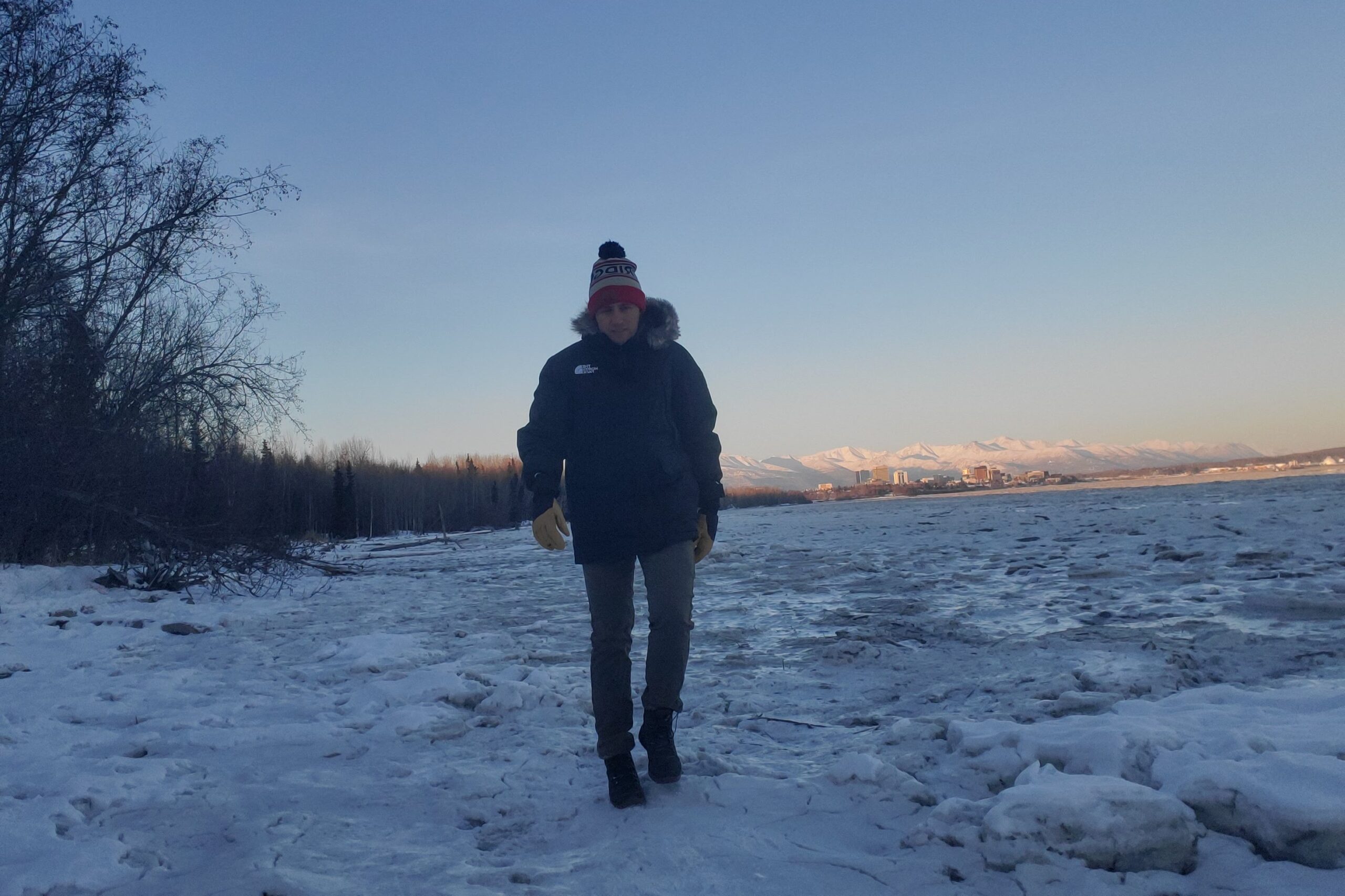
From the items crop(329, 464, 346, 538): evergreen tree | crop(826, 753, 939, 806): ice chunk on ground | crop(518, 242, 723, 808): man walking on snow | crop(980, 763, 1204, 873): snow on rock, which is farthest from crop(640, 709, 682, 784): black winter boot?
crop(329, 464, 346, 538): evergreen tree

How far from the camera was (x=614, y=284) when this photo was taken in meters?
2.90

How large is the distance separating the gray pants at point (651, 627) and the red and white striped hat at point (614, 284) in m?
0.95

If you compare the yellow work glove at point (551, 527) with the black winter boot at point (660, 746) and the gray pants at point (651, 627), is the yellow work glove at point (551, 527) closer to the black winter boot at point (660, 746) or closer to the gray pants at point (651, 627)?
the gray pants at point (651, 627)

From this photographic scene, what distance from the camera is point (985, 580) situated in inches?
291

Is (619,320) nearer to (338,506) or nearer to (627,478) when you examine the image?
(627,478)

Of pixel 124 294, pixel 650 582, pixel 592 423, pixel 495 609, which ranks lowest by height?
pixel 495 609

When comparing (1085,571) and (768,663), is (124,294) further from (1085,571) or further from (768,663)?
(1085,571)

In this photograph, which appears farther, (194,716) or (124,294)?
(124,294)

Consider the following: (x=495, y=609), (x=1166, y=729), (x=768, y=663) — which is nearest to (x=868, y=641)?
(x=768, y=663)

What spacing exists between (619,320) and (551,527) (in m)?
0.83

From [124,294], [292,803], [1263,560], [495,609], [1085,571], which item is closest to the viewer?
[292,803]

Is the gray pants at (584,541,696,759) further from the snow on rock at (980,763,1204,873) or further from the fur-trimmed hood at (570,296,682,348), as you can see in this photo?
the snow on rock at (980,763,1204,873)

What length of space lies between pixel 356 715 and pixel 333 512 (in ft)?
175

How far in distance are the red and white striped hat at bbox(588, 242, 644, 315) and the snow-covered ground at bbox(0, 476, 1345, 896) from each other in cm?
176
